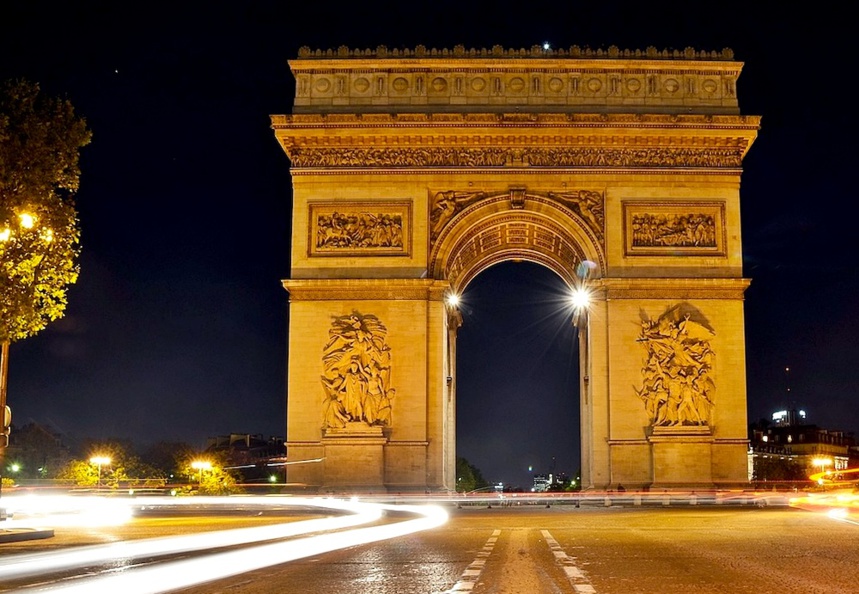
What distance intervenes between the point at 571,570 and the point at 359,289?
25430 mm

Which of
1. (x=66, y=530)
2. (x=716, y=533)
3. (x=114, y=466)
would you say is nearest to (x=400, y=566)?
(x=716, y=533)

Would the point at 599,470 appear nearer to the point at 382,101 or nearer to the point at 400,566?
the point at 382,101

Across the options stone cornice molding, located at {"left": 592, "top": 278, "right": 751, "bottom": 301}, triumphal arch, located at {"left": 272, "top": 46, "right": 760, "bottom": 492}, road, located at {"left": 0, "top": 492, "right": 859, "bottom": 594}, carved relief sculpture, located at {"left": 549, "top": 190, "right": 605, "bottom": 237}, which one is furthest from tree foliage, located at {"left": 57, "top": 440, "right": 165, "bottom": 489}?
road, located at {"left": 0, "top": 492, "right": 859, "bottom": 594}

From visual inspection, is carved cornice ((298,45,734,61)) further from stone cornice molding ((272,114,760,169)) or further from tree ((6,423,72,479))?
tree ((6,423,72,479))

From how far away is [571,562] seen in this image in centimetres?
1174

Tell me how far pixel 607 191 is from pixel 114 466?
174 ft

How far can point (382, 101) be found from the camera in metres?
37.0

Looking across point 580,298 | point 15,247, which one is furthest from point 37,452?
point 15,247

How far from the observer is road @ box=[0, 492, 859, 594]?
9484mm

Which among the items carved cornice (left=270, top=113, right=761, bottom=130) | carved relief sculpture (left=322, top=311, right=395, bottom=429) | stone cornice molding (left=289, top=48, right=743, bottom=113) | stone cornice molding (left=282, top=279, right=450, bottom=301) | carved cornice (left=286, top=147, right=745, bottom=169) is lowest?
carved relief sculpture (left=322, top=311, right=395, bottom=429)

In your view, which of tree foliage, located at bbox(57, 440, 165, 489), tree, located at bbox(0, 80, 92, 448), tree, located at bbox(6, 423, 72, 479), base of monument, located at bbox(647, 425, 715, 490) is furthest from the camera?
tree, located at bbox(6, 423, 72, 479)

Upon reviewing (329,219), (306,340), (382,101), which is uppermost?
(382,101)

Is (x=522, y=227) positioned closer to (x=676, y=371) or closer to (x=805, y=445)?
(x=676, y=371)

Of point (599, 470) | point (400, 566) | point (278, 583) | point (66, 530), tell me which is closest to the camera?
point (278, 583)
